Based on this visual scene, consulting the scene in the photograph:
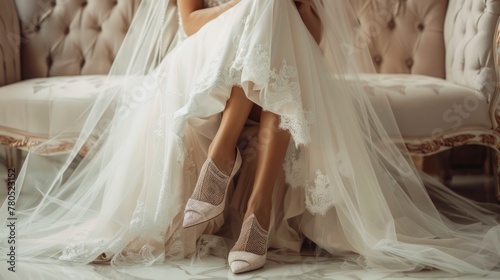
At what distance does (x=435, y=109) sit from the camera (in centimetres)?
208

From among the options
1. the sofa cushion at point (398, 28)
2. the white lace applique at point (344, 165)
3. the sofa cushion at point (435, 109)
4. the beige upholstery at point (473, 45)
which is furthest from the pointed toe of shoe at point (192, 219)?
the sofa cushion at point (398, 28)

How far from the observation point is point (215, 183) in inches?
62.2

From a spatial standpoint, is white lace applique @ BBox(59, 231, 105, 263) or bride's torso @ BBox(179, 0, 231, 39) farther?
bride's torso @ BBox(179, 0, 231, 39)

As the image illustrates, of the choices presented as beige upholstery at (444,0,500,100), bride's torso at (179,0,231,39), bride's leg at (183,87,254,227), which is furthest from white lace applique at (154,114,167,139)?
beige upholstery at (444,0,500,100)

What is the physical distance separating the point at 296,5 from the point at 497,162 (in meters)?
0.91

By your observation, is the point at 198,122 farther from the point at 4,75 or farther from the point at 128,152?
the point at 4,75

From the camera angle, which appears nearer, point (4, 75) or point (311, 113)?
point (311, 113)

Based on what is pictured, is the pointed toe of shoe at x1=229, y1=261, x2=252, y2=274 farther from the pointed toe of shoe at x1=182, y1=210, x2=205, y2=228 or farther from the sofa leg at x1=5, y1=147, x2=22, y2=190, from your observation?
the sofa leg at x1=5, y1=147, x2=22, y2=190

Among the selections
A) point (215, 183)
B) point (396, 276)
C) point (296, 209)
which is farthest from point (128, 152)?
point (396, 276)

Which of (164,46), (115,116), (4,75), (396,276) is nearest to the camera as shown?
(396,276)

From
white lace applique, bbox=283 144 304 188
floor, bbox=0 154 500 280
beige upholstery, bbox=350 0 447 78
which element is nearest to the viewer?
floor, bbox=0 154 500 280

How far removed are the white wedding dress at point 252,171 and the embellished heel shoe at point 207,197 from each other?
4.4 inches

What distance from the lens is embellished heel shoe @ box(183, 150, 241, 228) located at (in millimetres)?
1536

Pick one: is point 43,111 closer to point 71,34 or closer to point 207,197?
point 71,34
